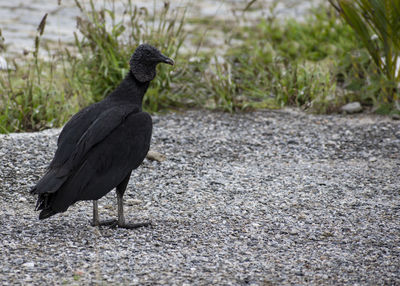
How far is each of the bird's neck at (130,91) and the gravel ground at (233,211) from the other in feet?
2.56

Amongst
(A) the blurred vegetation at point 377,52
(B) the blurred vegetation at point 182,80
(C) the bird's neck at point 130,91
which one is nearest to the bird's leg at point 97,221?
(C) the bird's neck at point 130,91

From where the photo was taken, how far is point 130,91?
4.15m

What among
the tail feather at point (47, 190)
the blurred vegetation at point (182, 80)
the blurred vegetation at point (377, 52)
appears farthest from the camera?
the blurred vegetation at point (182, 80)

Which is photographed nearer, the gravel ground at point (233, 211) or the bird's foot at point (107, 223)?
the gravel ground at point (233, 211)

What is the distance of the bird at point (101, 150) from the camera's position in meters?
3.64

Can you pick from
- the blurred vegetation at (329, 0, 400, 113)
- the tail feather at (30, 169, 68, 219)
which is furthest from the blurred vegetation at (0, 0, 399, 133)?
the tail feather at (30, 169, 68, 219)

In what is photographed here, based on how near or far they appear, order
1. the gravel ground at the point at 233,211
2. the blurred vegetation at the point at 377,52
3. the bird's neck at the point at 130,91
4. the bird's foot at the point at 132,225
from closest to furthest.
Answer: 1. the gravel ground at the point at 233,211
2. the bird's foot at the point at 132,225
3. the bird's neck at the point at 130,91
4. the blurred vegetation at the point at 377,52

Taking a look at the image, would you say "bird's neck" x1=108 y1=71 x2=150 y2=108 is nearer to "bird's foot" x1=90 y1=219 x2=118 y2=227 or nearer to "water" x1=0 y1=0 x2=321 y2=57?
"bird's foot" x1=90 y1=219 x2=118 y2=227

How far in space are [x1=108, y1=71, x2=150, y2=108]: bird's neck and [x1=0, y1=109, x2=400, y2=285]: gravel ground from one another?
0.78 m

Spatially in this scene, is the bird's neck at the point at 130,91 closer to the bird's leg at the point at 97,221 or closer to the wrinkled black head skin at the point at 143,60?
the wrinkled black head skin at the point at 143,60

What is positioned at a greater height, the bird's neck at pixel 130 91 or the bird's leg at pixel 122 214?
the bird's neck at pixel 130 91

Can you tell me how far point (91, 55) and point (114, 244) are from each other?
11.4 ft

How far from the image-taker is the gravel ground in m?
3.36

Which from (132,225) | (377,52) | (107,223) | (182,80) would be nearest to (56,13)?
(182,80)
